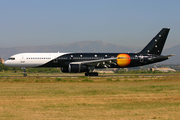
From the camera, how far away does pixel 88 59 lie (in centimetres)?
4591

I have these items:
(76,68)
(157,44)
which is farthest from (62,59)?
(157,44)

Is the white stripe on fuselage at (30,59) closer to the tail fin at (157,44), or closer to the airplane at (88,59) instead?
the airplane at (88,59)

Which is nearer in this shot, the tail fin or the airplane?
the airplane

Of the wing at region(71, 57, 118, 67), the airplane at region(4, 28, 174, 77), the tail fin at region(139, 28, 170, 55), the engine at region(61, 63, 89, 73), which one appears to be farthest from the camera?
the tail fin at region(139, 28, 170, 55)

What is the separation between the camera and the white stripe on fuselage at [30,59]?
1741 inches

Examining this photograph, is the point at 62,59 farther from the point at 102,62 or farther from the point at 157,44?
the point at 157,44

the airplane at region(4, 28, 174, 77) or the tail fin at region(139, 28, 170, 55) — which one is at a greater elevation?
the tail fin at region(139, 28, 170, 55)

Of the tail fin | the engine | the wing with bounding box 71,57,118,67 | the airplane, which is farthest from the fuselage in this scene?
the engine

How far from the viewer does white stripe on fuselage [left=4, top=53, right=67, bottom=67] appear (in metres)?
44.2

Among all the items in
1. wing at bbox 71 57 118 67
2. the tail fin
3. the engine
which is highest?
the tail fin

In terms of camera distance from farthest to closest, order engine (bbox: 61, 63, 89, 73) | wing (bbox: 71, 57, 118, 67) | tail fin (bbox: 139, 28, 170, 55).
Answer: tail fin (bbox: 139, 28, 170, 55) → wing (bbox: 71, 57, 118, 67) → engine (bbox: 61, 63, 89, 73)

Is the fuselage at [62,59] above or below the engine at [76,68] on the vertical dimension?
above

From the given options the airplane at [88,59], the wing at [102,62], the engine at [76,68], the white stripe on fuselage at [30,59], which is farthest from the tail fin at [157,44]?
the white stripe on fuselage at [30,59]

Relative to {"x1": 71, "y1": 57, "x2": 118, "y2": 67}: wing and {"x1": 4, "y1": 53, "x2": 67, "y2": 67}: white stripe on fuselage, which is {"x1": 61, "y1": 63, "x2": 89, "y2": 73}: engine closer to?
{"x1": 71, "y1": 57, "x2": 118, "y2": 67}: wing
